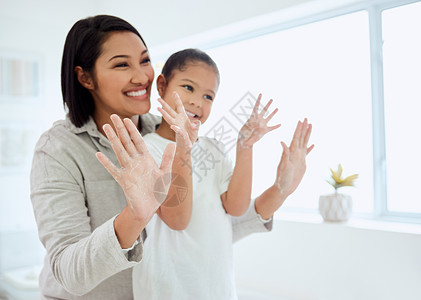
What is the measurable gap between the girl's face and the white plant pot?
44.3 inches

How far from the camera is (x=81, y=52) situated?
1069 mm

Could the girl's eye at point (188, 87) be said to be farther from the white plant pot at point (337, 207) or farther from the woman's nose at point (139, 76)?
the white plant pot at point (337, 207)

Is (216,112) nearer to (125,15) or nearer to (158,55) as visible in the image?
(158,55)

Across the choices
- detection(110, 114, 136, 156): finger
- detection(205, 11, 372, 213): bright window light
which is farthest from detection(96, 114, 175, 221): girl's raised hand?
detection(205, 11, 372, 213): bright window light

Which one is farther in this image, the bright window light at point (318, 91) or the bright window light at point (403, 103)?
the bright window light at point (318, 91)

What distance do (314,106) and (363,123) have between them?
32 centimetres

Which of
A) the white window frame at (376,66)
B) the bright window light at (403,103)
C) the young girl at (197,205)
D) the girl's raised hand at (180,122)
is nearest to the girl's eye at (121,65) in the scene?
the young girl at (197,205)

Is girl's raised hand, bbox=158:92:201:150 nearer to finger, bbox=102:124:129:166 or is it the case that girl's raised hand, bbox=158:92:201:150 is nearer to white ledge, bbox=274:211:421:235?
finger, bbox=102:124:129:166

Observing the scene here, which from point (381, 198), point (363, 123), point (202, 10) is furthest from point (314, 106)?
point (202, 10)

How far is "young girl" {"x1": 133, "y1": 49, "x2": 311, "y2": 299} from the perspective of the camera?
1.06m

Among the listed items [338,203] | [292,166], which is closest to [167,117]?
[292,166]

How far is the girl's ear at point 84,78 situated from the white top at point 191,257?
8.4 inches

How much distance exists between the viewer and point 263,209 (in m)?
1.26

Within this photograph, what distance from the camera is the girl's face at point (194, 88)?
3.84 ft
